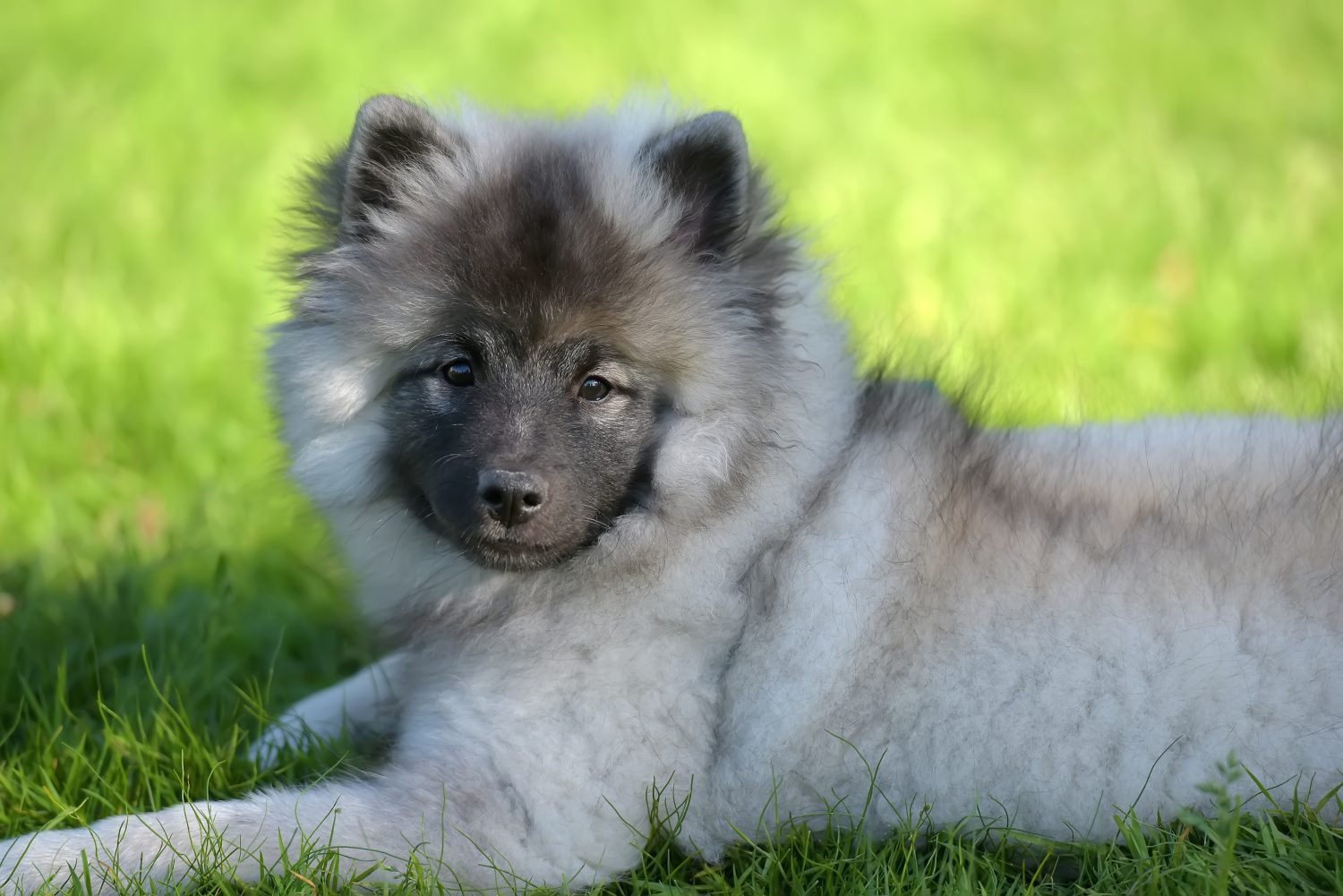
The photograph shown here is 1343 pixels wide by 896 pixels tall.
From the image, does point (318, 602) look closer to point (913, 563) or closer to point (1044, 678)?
point (913, 563)

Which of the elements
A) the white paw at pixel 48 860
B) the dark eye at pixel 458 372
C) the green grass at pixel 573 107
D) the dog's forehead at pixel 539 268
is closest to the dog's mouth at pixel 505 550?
the dark eye at pixel 458 372

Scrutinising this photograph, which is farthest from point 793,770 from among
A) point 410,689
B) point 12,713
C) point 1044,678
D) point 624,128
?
point 12,713

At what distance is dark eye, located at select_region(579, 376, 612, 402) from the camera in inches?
113

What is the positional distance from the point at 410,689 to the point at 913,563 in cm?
122

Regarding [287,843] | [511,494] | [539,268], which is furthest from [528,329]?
[287,843]

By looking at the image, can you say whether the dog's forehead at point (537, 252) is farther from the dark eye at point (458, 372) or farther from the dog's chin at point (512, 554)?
the dog's chin at point (512, 554)

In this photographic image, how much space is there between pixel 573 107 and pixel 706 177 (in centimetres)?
122

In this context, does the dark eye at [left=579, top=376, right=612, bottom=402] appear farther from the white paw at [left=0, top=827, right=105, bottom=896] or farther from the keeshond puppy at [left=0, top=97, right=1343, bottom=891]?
the white paw at [left=0, top=827, right=105, bottom=896]

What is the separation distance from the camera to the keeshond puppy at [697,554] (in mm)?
2566

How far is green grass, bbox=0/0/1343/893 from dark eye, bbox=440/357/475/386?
2.49ft

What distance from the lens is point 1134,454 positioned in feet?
9.56

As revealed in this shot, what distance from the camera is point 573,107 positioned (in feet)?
13.2

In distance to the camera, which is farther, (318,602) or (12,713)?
(318,602)

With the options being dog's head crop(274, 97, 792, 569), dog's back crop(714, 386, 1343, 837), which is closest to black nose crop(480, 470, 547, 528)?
dog's head crop(274, 97, 792, 569)
